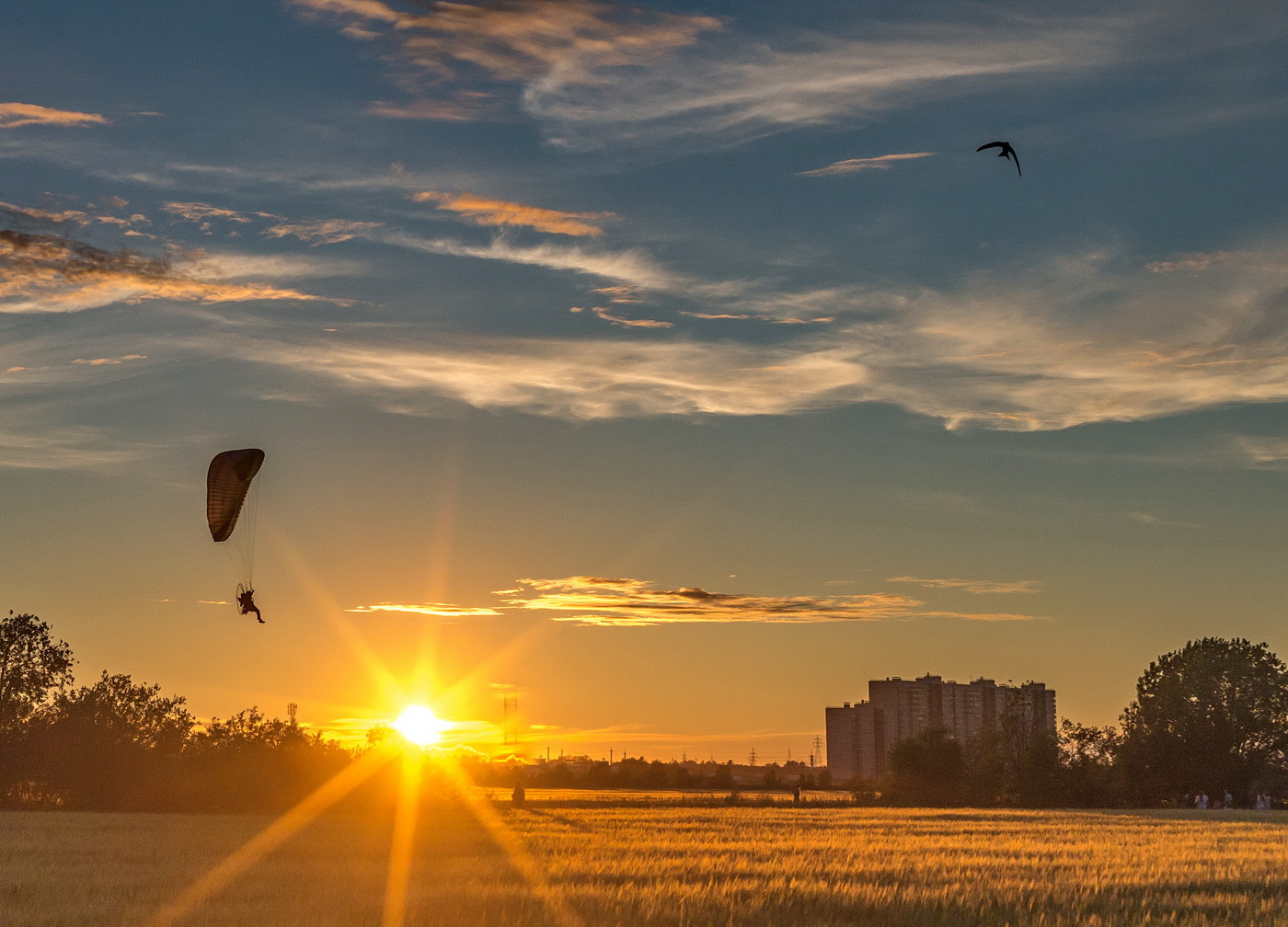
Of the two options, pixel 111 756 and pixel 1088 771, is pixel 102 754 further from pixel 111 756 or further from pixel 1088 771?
pixel 1088 771

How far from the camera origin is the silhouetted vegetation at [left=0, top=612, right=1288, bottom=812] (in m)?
78.4

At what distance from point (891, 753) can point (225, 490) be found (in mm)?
89533

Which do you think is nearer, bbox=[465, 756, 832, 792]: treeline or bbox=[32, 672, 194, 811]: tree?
bbox=[32, 672, 194, 811]: tree

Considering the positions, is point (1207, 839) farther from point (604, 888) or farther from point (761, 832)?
point (604, 888)

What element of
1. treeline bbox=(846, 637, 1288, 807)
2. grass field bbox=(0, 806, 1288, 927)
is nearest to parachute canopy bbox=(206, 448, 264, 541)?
grass field bbox=(0, 806, 1288, 927)

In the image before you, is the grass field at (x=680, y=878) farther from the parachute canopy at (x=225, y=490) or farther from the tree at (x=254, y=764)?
the tree at (x=254, y=764)

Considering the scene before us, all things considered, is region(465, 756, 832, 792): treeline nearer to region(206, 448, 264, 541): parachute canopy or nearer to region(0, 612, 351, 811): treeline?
region(0, 612, 351, 811): treeline

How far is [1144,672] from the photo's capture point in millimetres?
108562

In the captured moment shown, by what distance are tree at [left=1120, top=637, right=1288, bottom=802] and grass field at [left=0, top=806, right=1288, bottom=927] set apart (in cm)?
5549

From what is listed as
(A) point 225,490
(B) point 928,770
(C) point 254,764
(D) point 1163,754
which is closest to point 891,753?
(B) point 928,770

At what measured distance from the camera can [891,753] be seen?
11331 centimetres

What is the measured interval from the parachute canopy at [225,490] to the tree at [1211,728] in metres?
88.5

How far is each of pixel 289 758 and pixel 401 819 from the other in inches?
989

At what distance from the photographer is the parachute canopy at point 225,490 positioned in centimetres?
3481
